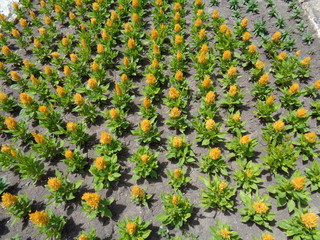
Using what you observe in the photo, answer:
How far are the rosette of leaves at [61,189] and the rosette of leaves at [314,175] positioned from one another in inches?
170

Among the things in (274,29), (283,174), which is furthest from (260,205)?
(274,29)

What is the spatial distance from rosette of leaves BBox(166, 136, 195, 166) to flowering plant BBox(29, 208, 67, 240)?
235 cm

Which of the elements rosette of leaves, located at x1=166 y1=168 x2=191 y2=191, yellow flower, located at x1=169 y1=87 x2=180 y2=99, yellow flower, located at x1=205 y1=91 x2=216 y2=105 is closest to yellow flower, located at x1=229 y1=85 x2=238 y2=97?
yellow flower, located at x1=205 y1=91 x2=216 y2=105

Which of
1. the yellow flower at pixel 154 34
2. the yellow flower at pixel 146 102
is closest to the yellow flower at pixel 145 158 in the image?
the yellow flower at pixel 146 102

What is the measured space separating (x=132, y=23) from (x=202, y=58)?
2971 mm

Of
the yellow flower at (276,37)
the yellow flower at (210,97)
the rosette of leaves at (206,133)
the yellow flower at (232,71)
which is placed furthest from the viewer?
the yellow flower at (276,37)

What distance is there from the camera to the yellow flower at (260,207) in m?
4.19

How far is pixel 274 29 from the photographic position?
7.79 meters

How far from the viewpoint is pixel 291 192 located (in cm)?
443

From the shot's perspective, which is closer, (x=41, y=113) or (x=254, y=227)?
(x=254, y=227)

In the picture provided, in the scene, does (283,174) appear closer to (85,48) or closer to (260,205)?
(260,205)

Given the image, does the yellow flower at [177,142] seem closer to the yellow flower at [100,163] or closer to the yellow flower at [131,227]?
the yellow flower at [100,163]

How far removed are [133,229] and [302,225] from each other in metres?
2.75

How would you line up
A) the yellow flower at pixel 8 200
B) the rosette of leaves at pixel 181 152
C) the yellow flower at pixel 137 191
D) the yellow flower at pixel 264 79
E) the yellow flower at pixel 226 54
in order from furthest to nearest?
1. the yellow flower at pixel 226 54
2. the yellow flower at pixel 264 79
3. the rosette of leaves at pixel 181 152
4. the yellow flower at pixel 137 191
5. the yellow flower at pixel 8 200
